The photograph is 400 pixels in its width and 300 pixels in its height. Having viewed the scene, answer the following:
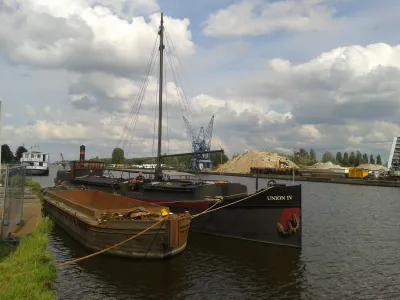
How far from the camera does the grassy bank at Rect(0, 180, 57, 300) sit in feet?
28.7

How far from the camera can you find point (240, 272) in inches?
562

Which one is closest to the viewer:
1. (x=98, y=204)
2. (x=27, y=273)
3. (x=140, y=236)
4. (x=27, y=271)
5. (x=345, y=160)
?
(x=27, y=273)

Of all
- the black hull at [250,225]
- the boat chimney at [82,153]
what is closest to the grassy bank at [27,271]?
the black hull at [250,225]

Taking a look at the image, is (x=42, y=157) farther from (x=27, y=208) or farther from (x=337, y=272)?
(x=337, y=272)

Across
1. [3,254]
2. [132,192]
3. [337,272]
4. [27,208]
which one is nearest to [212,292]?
[337,272]

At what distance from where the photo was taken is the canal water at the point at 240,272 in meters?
12.0

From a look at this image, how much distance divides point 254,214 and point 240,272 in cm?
459

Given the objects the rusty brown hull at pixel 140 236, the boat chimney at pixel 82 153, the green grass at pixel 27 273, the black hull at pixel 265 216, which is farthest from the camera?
the boat chimney at pixel 82 153

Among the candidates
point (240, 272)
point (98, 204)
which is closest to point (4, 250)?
point (240, 272)

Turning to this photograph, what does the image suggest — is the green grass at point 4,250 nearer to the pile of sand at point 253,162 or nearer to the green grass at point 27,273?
the green grass at point 27,273

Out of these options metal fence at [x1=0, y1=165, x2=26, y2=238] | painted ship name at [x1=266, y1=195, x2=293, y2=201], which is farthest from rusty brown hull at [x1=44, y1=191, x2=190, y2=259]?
painted ship name at [x1=266, y1=195, x2=293, y2=201]

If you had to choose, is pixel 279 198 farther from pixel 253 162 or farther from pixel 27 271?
pixel 253 162

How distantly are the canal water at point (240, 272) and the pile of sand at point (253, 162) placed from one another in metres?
134

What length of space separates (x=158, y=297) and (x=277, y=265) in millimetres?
5795
